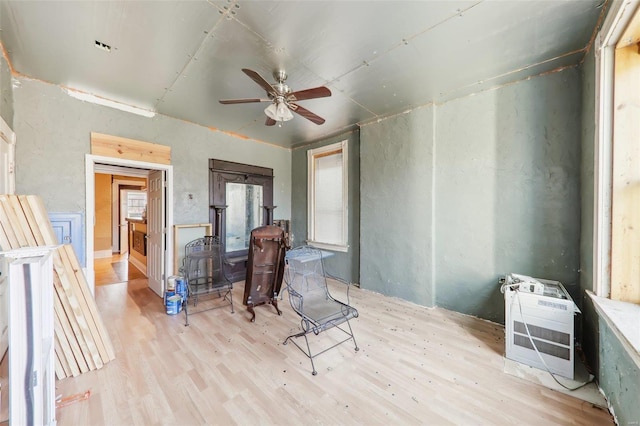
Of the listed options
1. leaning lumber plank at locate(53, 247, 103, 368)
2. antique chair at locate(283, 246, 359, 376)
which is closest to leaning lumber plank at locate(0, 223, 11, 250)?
leaning lumber plank at locate(53, 247, 103, 368)

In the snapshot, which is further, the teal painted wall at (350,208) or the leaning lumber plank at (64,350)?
the teal painted wall at (350,208)

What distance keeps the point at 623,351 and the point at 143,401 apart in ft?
10.2

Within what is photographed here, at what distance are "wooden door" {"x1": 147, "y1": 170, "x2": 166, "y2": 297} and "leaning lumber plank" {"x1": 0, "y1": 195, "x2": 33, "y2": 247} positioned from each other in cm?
172

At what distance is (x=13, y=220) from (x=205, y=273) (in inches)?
89.9

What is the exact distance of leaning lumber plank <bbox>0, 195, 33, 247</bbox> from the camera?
1730 mm

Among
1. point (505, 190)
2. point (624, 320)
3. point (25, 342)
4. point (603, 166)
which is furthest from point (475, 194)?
point (25, 342)

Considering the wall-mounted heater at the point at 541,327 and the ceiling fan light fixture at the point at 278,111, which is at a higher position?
the ceiling fan light fixture at the point at 278,111

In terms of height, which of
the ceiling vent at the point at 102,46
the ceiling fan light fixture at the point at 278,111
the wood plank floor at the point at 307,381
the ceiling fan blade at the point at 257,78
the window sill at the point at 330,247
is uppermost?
the ceiling vent at the point at 102,46

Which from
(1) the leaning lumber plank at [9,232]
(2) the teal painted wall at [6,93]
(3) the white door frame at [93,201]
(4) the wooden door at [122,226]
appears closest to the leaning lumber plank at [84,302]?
(1) the leaning lumber plank at [9,232]

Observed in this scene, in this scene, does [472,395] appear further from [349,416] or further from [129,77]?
[129,77]

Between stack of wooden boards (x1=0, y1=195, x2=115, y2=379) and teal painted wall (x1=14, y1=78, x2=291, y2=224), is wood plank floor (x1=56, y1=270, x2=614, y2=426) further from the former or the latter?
teal painted wall (x1=14, y1=78, x2=291, y2=224)

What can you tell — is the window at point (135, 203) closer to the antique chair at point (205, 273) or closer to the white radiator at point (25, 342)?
the antique chair at point (205, 273)

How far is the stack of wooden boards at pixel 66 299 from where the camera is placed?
182 cm

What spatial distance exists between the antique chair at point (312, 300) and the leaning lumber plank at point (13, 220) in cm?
213
